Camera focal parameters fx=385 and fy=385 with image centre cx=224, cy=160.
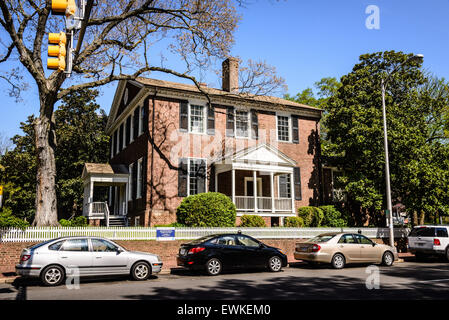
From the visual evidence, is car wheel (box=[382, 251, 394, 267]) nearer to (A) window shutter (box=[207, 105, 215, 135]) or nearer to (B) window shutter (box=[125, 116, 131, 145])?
(A) window shutter (box=[207, 105, 215, 135])

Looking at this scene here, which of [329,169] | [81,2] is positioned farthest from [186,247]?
[329,169]

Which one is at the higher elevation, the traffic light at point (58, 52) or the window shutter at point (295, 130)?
the window shutter at point (295, 130)

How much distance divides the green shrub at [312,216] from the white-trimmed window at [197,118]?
27.0 feet

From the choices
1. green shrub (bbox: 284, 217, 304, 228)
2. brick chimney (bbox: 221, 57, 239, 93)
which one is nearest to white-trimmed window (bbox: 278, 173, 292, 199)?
green shrub (bbox: 284, 217, 304, 228)

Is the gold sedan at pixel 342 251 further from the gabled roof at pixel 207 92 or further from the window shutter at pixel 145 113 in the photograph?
the window shutter at pixel 145 113

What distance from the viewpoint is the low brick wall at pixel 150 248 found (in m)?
13.8

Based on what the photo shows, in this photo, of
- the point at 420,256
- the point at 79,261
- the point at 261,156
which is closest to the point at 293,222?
the point at 261,156

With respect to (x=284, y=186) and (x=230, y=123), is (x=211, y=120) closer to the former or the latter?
(x=230, y=123)

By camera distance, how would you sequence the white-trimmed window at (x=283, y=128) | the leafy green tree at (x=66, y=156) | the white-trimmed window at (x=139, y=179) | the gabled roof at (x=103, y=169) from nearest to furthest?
the white-trimmed window at (x=139, y=179)
the gabled roof at (x=103, y=169)
the white-trimmed window at (x=283, y=128)
the leafy green tree at (x=66, y=156)

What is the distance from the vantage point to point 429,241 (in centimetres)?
1777

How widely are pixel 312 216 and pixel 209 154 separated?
7588mm

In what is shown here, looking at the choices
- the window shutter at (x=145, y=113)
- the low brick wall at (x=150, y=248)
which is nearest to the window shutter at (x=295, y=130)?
the low brick wall at (x=150, y=248)

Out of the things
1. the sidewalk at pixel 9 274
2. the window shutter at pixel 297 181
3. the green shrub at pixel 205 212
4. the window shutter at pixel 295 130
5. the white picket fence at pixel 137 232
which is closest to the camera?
the sidewalk at pixel 9 274

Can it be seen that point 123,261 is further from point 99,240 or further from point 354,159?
point 354,159
